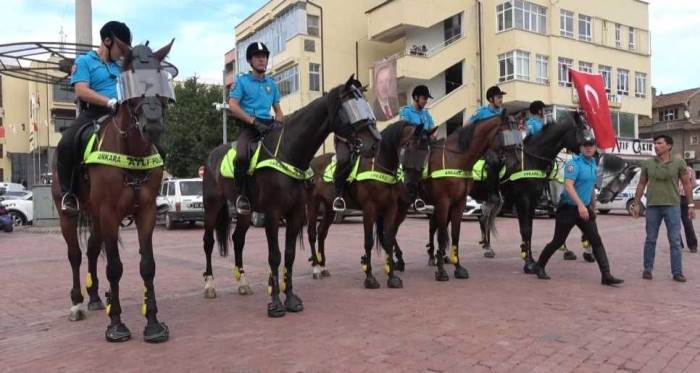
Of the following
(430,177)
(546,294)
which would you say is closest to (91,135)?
(430,177)

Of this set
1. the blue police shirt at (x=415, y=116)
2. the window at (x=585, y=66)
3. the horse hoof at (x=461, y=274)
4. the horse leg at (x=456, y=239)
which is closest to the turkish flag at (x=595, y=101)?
the window at (x=585, y=66)

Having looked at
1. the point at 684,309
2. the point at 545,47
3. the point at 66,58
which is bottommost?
the point at 684,309

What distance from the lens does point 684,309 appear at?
655 centimetres

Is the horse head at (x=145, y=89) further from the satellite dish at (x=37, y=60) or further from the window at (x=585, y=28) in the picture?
the window at (x=585, y=28)

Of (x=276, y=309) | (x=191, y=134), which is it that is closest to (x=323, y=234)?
(x=276, y=309)

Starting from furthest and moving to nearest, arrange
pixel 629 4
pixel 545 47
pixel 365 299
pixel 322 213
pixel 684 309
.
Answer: pixel 629 4
pixel 545 47
pixel 322 213
pixel 365 299
pixel 684 309

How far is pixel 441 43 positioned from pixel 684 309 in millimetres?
33044

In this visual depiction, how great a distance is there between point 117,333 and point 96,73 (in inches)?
105

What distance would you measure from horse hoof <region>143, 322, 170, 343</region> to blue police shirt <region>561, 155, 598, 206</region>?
5927 millimetres

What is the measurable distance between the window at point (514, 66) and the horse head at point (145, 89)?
106 feet

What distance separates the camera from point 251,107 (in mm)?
7242

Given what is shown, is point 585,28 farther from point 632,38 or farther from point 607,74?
point 632,38

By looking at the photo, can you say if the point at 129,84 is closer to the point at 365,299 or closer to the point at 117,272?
the point at 117,272

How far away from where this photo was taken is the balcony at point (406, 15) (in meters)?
35.3
